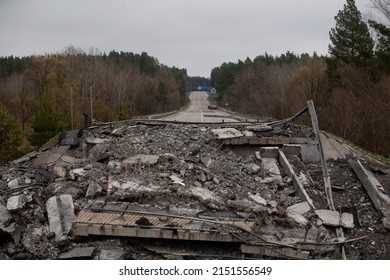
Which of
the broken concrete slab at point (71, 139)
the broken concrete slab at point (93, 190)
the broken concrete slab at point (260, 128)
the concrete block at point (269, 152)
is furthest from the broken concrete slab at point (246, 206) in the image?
the broken concrete slab at point (71, 139)

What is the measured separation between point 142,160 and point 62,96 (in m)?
26.2

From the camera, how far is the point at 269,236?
5414 millimetres

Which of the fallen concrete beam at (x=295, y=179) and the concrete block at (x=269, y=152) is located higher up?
the concrete block at (x=269, y=152)

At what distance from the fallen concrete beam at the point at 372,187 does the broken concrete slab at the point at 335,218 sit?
647 millimetres

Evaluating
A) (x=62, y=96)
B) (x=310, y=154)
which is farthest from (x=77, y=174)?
(x=62, y=96)

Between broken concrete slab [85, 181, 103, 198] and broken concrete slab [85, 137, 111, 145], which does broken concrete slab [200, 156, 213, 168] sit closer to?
broken concrete slab [85, 181, 103, 198]

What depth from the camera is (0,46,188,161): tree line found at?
19.7m

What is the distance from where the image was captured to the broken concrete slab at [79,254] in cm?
498

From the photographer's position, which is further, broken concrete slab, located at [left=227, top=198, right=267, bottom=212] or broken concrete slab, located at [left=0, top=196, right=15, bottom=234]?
broken concrete slab, located at [left=227, top=198, right=267, bottom=212]

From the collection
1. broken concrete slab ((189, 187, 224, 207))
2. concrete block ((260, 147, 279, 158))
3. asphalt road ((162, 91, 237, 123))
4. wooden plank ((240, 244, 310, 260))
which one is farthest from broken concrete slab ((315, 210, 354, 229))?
asphalt road ((162, 91, 237, 123))

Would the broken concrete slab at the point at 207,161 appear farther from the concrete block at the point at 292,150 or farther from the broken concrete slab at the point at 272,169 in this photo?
the concrete block at the point at 292,150

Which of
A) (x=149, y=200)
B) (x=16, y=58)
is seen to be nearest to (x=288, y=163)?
(x=149, y=200)

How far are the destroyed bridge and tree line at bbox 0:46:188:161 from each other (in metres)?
10.8
